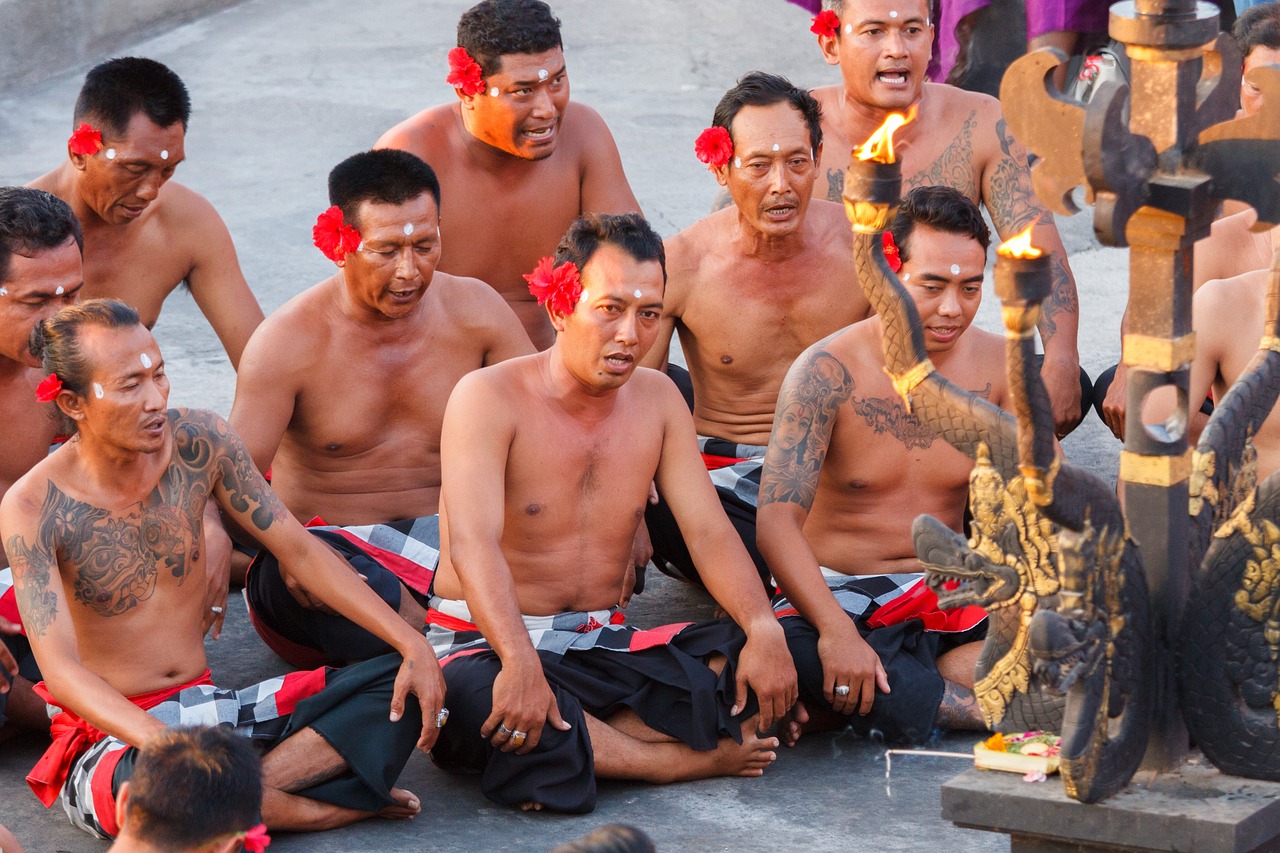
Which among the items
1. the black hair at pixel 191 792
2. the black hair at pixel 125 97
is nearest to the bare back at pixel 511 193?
the black hair at pixel 125 97

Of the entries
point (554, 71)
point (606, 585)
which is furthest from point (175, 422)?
point (554, 71)

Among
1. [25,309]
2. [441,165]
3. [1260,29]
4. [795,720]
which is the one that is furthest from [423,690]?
[1260,29]

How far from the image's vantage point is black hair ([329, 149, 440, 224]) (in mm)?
4699

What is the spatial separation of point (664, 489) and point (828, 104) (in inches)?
71.8

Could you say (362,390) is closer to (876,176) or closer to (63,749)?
(63,749)

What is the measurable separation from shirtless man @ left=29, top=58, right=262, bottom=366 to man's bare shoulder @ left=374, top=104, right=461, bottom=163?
0.60 m

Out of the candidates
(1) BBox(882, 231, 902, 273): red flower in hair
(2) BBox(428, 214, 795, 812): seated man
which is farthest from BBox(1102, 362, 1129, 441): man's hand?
(2) BBox(428, 214, 795, 812): seated man

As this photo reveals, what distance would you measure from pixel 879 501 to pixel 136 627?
1808 mm

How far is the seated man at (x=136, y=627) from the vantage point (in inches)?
151

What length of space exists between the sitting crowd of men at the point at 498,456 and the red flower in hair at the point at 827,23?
0.02 metres

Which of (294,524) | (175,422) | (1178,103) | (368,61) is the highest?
(368,61)

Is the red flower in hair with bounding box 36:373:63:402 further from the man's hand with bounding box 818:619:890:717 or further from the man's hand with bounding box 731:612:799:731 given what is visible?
the man's hand with bounding box 818:619:890:717

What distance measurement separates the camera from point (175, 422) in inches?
163

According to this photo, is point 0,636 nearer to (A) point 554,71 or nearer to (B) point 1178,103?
(A) point 554,71
